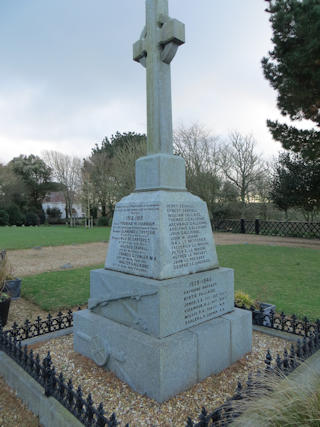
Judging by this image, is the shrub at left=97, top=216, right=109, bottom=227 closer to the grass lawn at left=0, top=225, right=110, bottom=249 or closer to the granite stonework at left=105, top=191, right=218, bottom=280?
the grass lawn at left=0, top=225, right=110, bottom=249

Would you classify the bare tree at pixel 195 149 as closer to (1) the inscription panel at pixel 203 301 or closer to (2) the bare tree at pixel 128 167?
(2) the bare tree at pixel 128 167

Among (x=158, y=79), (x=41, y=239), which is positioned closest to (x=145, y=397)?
(x=158, y=79)

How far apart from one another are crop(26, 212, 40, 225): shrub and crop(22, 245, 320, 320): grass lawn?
121ft

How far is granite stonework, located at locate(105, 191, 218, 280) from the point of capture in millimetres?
3164

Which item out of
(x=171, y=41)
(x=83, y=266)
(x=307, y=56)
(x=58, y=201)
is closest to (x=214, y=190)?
(x=307, y=56)

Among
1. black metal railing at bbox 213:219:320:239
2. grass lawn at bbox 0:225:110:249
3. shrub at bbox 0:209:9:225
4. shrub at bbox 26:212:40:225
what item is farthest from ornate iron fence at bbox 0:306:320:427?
shrub at bbox 26:212:40:225

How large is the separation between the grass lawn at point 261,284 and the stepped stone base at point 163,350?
8.43 ft

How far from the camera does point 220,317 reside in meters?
3.60

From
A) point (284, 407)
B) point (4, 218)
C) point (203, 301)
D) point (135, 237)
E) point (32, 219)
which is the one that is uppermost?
point (4, 218)

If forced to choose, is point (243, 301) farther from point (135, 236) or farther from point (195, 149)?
point (195, 149)

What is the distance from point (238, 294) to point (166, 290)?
2.83m

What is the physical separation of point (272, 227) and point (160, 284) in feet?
77.0

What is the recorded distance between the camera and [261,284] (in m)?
7.75

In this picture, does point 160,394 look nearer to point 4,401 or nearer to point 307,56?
point 4,401
